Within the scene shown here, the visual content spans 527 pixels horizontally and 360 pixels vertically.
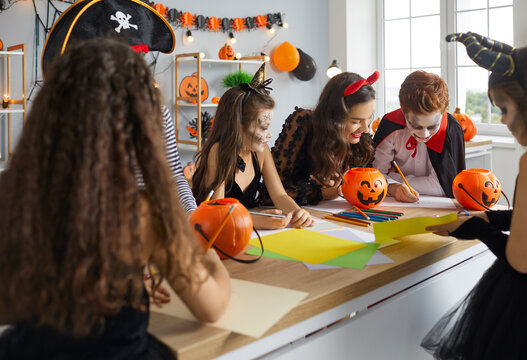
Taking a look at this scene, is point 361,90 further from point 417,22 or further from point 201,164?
point 417,22

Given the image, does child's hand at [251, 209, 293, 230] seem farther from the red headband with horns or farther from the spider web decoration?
the spider web decoration

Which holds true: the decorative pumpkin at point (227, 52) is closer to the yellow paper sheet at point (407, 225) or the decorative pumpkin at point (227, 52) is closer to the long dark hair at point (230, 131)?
the long dark hair at point (230, 131)

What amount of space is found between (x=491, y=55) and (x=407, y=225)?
48 cm

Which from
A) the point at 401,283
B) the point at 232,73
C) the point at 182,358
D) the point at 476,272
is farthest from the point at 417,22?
the point at 182,358

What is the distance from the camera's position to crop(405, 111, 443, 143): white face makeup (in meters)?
2.14

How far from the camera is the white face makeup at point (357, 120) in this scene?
218cm

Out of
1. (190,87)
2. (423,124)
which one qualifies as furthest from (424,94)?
(190,87)

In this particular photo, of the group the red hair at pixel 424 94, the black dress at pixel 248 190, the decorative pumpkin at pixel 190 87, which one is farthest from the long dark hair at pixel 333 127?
the decorative pumpkin at pixel 190 87

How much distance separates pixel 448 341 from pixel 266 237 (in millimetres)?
545

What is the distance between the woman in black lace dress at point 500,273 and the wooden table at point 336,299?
11 cm

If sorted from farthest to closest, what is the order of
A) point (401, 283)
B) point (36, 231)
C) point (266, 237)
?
point (266, 237) < point (401, 283) < point (36, 231)

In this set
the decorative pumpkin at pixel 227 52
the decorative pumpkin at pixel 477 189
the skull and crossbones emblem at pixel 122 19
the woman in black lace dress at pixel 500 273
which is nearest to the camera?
the woman in black lace dress at pixel 500 273

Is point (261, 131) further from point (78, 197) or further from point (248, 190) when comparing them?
point (78, 197)

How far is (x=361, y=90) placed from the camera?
2.18 m
